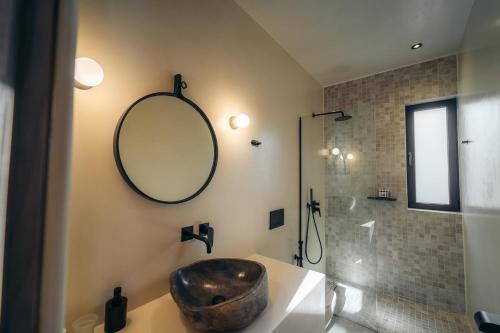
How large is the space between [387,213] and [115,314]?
2674mm

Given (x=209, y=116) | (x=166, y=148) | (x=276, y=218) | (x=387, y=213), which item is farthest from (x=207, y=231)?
(x=387, y=213)

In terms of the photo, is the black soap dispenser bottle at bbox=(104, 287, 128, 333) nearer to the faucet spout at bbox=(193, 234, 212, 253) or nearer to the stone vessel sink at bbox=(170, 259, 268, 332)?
the stone vessel sink at bbox=(170, 259, 268, 332)

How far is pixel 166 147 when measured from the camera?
1.12m

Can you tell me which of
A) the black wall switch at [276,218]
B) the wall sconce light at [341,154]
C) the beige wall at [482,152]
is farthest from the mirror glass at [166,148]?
the wall sconce light at [341,154]

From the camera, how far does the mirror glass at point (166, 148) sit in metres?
0.97

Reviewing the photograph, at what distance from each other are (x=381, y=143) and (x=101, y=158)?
273 centimetres

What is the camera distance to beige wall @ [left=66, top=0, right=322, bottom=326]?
851mm

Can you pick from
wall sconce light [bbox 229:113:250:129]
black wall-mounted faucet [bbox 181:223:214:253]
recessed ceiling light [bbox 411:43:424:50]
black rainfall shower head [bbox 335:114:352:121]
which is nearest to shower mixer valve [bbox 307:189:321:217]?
black rainfall shower head [bbox 335:114:352:121]

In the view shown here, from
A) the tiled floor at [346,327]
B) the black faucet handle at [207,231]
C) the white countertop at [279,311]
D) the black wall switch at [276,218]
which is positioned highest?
the black faucet handle at [207,231]

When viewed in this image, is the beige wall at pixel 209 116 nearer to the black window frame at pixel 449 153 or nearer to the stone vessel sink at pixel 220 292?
the stone vessel sink at pixel 220 292

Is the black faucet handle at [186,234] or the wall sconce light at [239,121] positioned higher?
the wall sconce light at [239,121]

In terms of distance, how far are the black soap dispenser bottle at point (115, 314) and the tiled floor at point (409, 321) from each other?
1954mm

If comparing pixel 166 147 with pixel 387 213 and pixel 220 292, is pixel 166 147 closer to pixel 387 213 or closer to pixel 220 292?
pixel 220 292

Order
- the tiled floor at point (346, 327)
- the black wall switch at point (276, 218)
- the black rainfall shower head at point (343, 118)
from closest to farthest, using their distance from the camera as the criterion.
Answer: the black wall switch at point (276, 218) < the tiled floor at point (346, 327) < the black rainfall shower head at point (343, 118)
